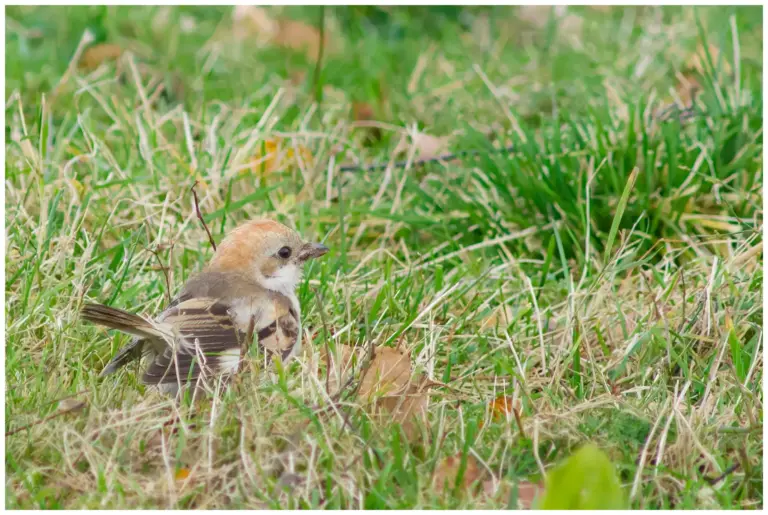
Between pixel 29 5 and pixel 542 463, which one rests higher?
pixel 29 5

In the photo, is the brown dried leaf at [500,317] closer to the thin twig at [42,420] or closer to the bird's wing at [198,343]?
the bird's wing at [198,343]

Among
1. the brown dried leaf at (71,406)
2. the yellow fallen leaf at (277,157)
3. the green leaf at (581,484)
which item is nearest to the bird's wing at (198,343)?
the brown dried leaf at (71,406)

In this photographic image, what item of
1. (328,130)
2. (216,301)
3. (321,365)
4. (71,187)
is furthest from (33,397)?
(328,130)

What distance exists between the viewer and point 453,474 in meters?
3.16

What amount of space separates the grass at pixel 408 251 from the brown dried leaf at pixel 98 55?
154 millimetres

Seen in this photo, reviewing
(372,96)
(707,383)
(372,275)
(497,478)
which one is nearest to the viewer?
(497,478)

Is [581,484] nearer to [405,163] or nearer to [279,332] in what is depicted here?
[279,332]

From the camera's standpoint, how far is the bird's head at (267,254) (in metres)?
4.21

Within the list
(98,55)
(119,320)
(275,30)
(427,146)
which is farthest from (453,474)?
(275,30)

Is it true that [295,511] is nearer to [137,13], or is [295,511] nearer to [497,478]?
[497,478]

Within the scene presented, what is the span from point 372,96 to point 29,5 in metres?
2.69

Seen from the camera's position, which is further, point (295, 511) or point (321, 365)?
point (321, 365)

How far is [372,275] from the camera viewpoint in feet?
15.4

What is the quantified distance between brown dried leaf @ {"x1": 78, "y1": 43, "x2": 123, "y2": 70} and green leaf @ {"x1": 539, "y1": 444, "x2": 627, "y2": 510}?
503 centimetres
